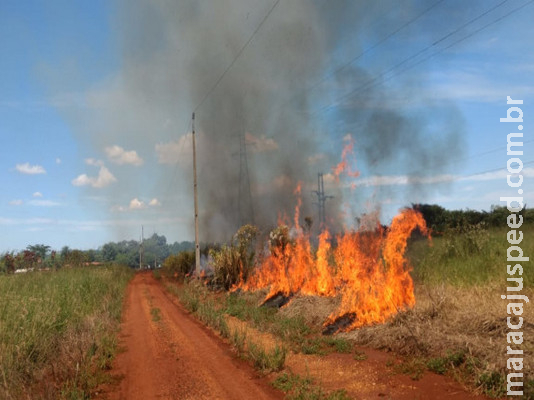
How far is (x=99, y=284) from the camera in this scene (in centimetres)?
2072

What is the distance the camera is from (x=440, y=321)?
848 centimetres

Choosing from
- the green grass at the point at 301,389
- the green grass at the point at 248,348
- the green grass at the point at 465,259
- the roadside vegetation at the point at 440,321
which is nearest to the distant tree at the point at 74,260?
the roadside vegetation at the point at 440,321

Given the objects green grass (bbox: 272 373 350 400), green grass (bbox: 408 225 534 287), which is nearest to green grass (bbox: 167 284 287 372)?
green grass (bbox: 272 373 350 400)

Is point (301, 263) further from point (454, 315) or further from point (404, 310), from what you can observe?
point (454, 315)

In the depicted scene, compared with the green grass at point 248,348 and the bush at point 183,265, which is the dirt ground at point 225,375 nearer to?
the green grass at point 248,348

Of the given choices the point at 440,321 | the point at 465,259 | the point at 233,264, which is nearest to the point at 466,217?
the point at 465,259

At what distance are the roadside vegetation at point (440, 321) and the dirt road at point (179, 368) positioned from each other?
0.61 meters

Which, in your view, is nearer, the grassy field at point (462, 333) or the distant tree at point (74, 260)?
the grassy field at point (462, 333)

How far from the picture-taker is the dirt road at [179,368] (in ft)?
23.9

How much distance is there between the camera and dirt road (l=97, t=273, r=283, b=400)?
7270 millimetres

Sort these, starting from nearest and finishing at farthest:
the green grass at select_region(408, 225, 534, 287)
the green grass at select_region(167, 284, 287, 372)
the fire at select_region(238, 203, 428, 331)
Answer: the green grass at select_region(167, 284, 287, 372)
the fire at select_region(238, 203, 428, 331)
the green grass at select_region(408, 225, 534, 287)

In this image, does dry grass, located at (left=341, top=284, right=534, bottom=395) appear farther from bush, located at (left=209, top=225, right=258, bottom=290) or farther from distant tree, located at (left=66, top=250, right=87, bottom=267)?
distant tree, located at (left=66, top=250, right=87, bottom=267)

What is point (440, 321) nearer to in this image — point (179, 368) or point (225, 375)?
point (225, 375)

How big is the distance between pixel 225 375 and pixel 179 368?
124 cm
